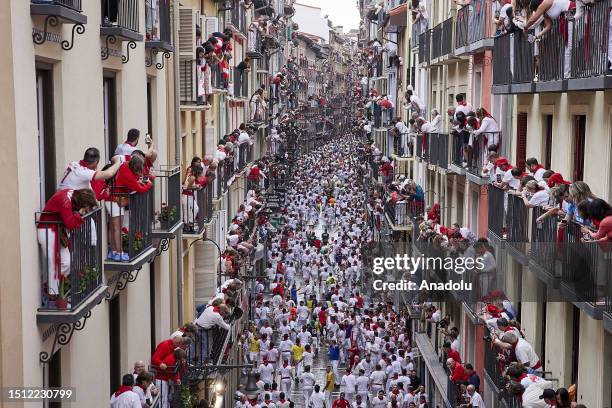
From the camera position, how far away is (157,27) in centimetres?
1808

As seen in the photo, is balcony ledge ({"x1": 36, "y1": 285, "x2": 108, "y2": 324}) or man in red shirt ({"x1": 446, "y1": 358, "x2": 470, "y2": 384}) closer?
balcony ledge ({"x1": 36, "y1": 285, "x2": 108, "y2": 324})

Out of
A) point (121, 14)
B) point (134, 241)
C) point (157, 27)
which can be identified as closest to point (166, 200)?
point (157, 27)

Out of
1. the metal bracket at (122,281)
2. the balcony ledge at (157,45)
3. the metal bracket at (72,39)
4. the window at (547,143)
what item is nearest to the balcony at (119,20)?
the metal bracket at (72,39)

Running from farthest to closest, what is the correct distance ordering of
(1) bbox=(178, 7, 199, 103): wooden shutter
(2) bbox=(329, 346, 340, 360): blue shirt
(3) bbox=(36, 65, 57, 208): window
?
(2) bbox=(329, 346, 340, 360): blue shirt → (1) bbox=(178, 7, 199, 103): wooden shutter → (3) bbox=(36, 65, 57, 208): window

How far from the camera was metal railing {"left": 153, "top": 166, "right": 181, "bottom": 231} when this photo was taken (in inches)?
692

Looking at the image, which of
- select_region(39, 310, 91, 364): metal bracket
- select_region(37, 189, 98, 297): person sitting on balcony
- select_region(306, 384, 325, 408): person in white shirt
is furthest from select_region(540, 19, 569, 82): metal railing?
select_region(306, 384, 325, 408): person in white shirt

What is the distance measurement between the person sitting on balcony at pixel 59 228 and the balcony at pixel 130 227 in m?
2.66

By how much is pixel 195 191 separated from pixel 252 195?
16832 mm

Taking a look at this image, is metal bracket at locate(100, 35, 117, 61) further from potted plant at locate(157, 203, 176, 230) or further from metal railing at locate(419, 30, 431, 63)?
metal railing at locate(419, 30, 431, 63)

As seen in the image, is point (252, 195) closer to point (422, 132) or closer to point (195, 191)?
point (422, 132)

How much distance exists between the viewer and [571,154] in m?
17.1

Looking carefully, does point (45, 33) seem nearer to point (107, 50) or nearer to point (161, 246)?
point (107, 50)

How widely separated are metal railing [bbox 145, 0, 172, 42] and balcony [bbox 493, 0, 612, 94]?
6231mm

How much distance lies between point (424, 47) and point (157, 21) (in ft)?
59.8
